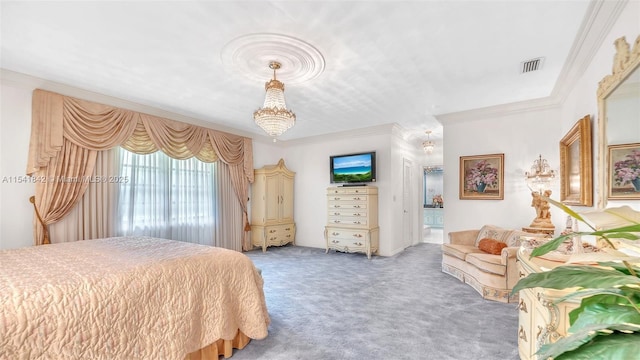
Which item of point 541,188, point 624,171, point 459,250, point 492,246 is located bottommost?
point 459,250

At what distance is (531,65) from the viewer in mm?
2861

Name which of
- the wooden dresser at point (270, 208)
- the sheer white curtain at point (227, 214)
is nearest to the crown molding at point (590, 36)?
the wooden dresser at point (270, 208)

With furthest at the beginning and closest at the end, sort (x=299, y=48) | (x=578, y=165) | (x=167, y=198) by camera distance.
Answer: (x=167, y=198) → (x=578, y=165) → (x=299, y=48)

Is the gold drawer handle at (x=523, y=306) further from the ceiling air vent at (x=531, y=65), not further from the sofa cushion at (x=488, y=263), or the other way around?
the ceiling air vent at (x=531, y=65)

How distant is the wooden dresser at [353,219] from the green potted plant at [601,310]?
181 inches

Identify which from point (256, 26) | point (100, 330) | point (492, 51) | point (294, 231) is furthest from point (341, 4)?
point (294, 231)

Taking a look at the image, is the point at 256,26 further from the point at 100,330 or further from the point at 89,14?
the point at 100,330

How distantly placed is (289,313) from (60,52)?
3.34 metres

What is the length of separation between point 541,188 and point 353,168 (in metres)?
3.02

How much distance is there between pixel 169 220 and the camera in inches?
176

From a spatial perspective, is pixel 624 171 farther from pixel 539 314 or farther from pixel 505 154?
pixel 505 154

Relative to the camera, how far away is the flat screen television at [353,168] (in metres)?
5.40

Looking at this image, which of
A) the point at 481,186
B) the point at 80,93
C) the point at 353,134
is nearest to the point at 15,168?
the point at 80,93

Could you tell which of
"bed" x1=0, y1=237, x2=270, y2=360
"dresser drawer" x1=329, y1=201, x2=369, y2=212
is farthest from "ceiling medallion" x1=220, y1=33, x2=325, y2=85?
"dresser drawer" x1=329, y1=201, x2=369, y2=212
